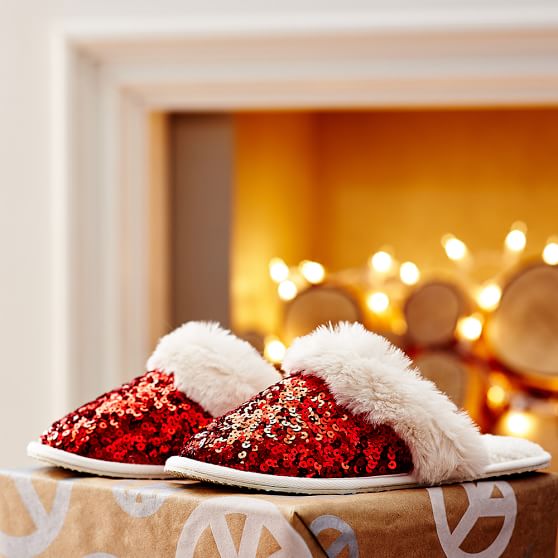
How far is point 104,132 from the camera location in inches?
78.2

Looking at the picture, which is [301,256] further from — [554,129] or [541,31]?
[541,31]

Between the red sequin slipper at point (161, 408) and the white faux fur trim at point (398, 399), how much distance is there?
8cm

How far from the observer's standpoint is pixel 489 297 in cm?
229

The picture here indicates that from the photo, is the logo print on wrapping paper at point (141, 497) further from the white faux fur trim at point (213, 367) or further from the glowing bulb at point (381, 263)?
the glowing bulb at point (381, 263)

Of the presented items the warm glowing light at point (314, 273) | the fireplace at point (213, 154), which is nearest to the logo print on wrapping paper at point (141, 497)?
the fireplace at point (213, 154)

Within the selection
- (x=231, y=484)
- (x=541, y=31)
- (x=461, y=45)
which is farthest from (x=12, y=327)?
(x=231, y=484)

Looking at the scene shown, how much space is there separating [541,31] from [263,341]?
0.97m

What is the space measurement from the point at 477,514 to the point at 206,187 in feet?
4.88

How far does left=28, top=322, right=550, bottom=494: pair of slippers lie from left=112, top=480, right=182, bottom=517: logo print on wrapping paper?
0.02 metres

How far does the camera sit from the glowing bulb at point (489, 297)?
226 centimetres

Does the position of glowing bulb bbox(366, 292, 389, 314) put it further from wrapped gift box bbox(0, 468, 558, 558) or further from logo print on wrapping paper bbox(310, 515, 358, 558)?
Result: logo print on wrapping paper bbox(310, 515, 358, 558)

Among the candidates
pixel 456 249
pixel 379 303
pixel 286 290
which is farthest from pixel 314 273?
pixel 456 249

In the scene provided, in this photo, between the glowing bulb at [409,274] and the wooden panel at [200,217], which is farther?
A: the glowing bulb at [409,274]

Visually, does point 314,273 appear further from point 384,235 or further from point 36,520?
point 36,520
